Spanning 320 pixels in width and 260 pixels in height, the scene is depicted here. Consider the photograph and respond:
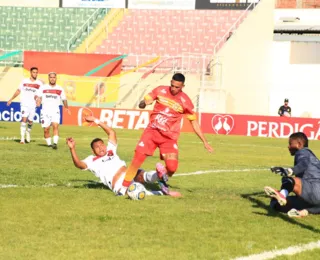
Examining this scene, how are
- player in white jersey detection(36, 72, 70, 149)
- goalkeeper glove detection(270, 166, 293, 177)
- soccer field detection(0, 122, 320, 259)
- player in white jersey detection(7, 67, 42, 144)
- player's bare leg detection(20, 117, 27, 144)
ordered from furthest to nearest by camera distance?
player in white jersey detection(7, 67, 42, 144), player's bare leg detection(20, 117, 27, 144), player in white jersey detection(36, 72, 70, 149), goalkeeper glove detection(270, 166, 293, 177), soccer field detection(0, 122, 320, 259)

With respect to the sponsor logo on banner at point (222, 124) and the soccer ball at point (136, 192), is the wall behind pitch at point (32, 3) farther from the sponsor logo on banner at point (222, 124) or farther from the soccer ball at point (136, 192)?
the soccer ball at point (136, 192)

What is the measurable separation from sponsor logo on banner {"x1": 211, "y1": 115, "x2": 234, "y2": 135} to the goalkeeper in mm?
26025

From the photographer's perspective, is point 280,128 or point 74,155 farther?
point 280,128

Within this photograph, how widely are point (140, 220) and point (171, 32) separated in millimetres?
38424

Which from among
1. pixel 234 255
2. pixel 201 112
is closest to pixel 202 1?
pixel 201 112

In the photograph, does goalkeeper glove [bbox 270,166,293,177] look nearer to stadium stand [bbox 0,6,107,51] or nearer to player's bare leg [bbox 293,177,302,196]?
player's bare leg [bbox 293,177,302,196]

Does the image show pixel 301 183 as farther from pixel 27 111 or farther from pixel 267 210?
pixel 27 111

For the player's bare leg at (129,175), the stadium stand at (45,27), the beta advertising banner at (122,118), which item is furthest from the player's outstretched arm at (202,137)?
the stadium stand at (45,27)

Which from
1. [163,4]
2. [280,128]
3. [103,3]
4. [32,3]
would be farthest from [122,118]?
[32,3]

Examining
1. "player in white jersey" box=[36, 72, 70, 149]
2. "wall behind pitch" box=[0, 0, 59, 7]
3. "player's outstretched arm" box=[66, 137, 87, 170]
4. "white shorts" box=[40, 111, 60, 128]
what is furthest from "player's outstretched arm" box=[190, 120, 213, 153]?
"wall behind pitch" box=[0, 0, 59, 7]

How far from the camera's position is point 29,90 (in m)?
24.3

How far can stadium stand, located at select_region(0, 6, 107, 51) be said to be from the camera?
160ft

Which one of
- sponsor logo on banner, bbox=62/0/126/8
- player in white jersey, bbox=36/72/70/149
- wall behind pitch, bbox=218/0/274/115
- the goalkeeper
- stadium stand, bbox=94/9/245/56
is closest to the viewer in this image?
the goalkeeper

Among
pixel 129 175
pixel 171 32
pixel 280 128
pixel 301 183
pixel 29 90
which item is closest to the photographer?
pixel 301 183
